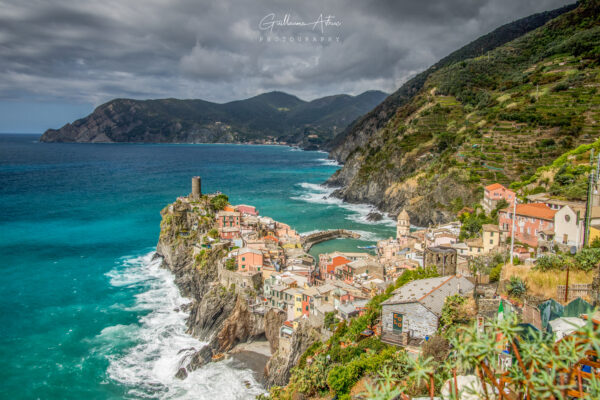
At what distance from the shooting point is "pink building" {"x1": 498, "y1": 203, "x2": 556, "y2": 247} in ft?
89.8

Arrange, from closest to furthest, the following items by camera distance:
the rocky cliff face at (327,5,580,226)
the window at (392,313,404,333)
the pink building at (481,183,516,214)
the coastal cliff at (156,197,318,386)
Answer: the window at (392,313,404,333)
the coastal cliff at (156,197,318,386)
the pink building at (481,183,516,214)
the rocky cliff face at (327,5,580,226)

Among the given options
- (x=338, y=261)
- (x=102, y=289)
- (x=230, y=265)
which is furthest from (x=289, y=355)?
(x=102, y=289)

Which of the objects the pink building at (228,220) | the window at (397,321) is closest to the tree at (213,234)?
the pink building at (228,220)

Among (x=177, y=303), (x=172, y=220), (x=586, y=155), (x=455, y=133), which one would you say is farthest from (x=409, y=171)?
A: (x=177, y=303)

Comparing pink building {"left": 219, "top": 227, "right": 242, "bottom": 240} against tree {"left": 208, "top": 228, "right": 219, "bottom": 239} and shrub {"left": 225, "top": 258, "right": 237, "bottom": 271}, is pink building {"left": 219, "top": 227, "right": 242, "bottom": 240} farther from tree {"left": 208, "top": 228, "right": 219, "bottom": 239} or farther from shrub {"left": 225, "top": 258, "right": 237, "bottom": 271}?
shrub {"left": 225, "top": 258, "right": 237, "bottom": 271}

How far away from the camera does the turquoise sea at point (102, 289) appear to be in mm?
25609

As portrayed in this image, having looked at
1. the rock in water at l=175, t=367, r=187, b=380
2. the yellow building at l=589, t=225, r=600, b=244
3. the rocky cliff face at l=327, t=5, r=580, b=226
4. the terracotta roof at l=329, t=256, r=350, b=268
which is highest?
the rocky cliff face at l=327, t=5, r=580, b=226

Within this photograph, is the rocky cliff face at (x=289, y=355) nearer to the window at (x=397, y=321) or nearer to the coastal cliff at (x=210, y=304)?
the coastal cliff at (x=210, y=304)

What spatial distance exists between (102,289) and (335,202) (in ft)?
170

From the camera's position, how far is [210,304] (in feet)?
106

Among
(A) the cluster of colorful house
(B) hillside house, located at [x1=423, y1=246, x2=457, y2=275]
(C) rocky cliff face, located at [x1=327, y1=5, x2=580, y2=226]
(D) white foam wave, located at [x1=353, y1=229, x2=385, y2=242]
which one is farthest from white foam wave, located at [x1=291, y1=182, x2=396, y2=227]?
(B) hillside house, located at [x1=423, y1=246, x2=457, y2=275]

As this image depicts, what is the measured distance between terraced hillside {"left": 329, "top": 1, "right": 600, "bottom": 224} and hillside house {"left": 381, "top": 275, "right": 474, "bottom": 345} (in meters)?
37.3

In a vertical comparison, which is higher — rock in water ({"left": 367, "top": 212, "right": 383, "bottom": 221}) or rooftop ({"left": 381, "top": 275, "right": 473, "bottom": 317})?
rooftop ({"left": 381, "top": 275, "right": 473, "bottom": 317})

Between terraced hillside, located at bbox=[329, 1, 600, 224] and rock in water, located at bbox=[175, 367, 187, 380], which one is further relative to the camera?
terraced hillside, located at bbox=[329, 1, 600, 224]
